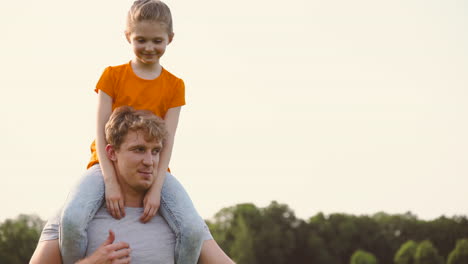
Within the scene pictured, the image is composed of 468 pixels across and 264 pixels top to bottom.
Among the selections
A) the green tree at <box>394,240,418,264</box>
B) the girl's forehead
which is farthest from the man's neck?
the green tree at <box>394,240,418,264</box>

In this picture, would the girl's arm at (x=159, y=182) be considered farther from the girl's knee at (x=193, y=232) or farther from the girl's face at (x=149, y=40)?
the girl's face at (x=149, y=40)

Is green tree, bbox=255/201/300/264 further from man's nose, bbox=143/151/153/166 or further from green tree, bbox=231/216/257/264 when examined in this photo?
man's nose, bbox=143/151/153/166

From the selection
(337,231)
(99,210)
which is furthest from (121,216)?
(337,231)

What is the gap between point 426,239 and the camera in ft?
241

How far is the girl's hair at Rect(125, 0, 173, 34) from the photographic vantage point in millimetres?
7258

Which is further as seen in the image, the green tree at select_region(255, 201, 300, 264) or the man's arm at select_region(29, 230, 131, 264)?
the green tree at select_region(255, 201, 300, 264)

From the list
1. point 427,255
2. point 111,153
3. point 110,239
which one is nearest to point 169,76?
point 111,153

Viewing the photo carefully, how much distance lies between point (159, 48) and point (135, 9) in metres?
0.45

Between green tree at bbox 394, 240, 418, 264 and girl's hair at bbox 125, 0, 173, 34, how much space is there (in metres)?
67.7

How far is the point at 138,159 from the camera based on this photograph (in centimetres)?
723

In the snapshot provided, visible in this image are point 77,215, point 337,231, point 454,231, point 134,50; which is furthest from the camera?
point 337,231

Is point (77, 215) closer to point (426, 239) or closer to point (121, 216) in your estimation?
point (121, 216)

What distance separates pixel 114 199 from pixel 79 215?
412 mm

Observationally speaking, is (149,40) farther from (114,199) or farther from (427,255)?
(427,255)
